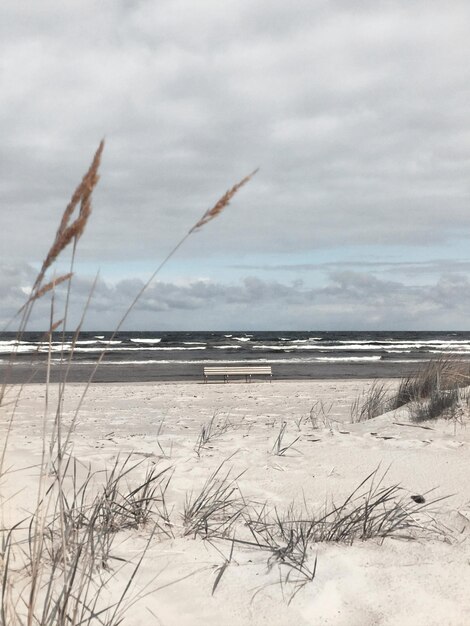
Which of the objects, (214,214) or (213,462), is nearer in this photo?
(214,214)

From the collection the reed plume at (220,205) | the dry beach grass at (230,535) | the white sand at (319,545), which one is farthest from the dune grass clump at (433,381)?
the reed plume at (220,205)

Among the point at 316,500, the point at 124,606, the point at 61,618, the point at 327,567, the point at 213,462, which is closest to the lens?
the point at 61,618

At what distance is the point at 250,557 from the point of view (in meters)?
2.52

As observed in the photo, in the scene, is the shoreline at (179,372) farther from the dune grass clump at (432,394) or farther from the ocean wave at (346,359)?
the dune grass clump at (432,394)

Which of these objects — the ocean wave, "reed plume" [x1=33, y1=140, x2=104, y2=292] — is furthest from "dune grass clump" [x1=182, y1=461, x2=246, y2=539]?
the ocean wave

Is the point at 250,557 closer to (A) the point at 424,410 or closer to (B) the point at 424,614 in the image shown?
(B) the point at 424,614

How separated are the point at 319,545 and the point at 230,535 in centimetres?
42

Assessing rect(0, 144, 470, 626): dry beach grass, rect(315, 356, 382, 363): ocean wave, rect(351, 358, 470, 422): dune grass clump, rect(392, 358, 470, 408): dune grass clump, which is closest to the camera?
rect(0, 144, 470, 626): dry beach grass

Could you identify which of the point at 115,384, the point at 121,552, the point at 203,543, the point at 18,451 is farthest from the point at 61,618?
the point at 115,384

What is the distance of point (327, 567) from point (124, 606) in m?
0.84

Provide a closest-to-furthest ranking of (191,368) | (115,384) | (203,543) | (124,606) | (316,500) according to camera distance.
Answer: (124,606)
(203,543)
(316,500)
(115,384)
(191,368)

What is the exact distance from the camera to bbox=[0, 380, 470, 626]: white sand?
2164 millimetres

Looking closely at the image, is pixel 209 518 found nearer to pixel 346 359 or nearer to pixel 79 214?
pixel 79 214

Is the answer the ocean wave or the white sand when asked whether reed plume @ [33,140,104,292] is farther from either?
the ocean wave
